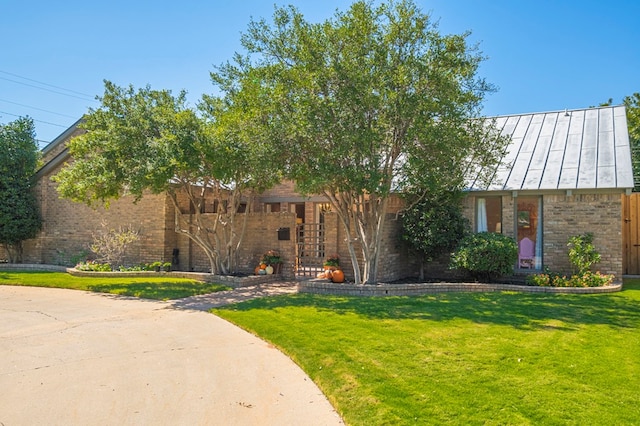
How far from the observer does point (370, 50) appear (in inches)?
411

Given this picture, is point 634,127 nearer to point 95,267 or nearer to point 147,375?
point 95,267

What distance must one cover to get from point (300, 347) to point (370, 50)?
6.98m

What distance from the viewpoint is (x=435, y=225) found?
13.2 m

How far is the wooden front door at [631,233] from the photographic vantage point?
13891 mm

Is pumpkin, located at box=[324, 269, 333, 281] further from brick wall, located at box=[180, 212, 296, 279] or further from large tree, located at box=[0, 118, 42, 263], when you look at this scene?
large tree, located at box=[0, 118, 42, 263]

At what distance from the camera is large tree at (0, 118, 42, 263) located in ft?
60.0

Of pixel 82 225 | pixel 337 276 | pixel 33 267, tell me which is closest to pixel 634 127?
pixel 337 276

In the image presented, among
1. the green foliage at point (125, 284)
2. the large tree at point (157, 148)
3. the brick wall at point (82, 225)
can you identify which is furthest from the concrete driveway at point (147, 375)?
the brick wall at point (82, 225)

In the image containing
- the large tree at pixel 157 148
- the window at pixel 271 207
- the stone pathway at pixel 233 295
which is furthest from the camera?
the window at pixel 271 207

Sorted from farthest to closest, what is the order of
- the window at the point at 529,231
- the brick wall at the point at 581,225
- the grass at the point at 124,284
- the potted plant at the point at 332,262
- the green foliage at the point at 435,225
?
the potted plant at the point at 332,262
the window at the point at 529,231
the green foliage at the point at 435,225
the brick wall at the point at 581,225
the grass at the point at 124,284

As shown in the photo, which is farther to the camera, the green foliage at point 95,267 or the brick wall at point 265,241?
the green foliage at point 95,267

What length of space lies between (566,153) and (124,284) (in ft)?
44.4

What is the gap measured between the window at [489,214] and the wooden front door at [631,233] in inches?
149

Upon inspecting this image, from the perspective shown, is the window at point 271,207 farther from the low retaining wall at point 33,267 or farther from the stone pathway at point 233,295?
the low retaining wall at point 33,267
